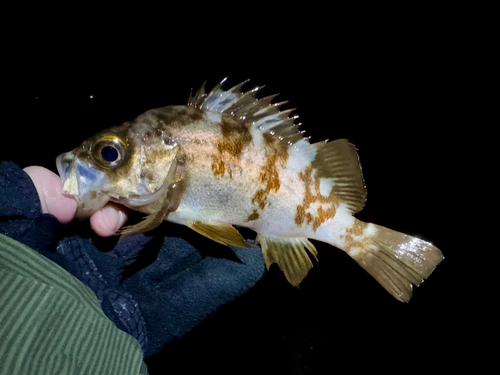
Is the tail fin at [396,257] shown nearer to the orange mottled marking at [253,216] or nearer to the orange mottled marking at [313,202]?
the orange mottled marking at [313,202]

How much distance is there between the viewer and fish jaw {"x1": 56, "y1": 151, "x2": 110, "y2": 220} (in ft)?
4.45

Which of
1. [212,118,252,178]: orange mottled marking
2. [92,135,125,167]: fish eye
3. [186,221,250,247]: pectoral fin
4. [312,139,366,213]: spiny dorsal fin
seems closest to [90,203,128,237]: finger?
[92,135,125,167]: fish eye

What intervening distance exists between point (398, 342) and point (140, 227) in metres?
3.59

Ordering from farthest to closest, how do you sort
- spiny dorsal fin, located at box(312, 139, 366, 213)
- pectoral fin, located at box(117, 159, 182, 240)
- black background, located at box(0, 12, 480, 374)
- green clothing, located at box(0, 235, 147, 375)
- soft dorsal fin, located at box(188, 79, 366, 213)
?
black background, located at box(0, 12, 480, 374), spiny dorsal fin, located at box(312, 139, 366, 213), soft dorsal fin, located at box(188, 79, 366, 213), pectoral fin, located at box(117, 159, 182, 240), green clothing, located at box(0, 235, 147, 375)

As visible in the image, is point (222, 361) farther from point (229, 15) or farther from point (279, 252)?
point (229, 15)

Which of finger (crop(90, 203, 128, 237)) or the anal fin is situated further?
the anal fin

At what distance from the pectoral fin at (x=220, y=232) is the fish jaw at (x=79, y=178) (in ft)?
1.43

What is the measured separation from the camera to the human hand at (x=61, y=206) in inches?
55.5

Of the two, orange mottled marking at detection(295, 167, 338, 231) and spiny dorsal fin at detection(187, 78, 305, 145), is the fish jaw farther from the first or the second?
orange mottled marking at detection(295, 167, 338, 231)

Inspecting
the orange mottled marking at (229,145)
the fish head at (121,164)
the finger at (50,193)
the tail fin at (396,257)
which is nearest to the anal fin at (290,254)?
the tail fin at (396,257)

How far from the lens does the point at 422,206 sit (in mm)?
5219

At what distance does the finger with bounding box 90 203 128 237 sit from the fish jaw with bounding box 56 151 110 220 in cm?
12

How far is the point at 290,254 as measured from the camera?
1696 millimetres

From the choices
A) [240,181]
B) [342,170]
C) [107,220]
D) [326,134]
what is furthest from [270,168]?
[326,134]
